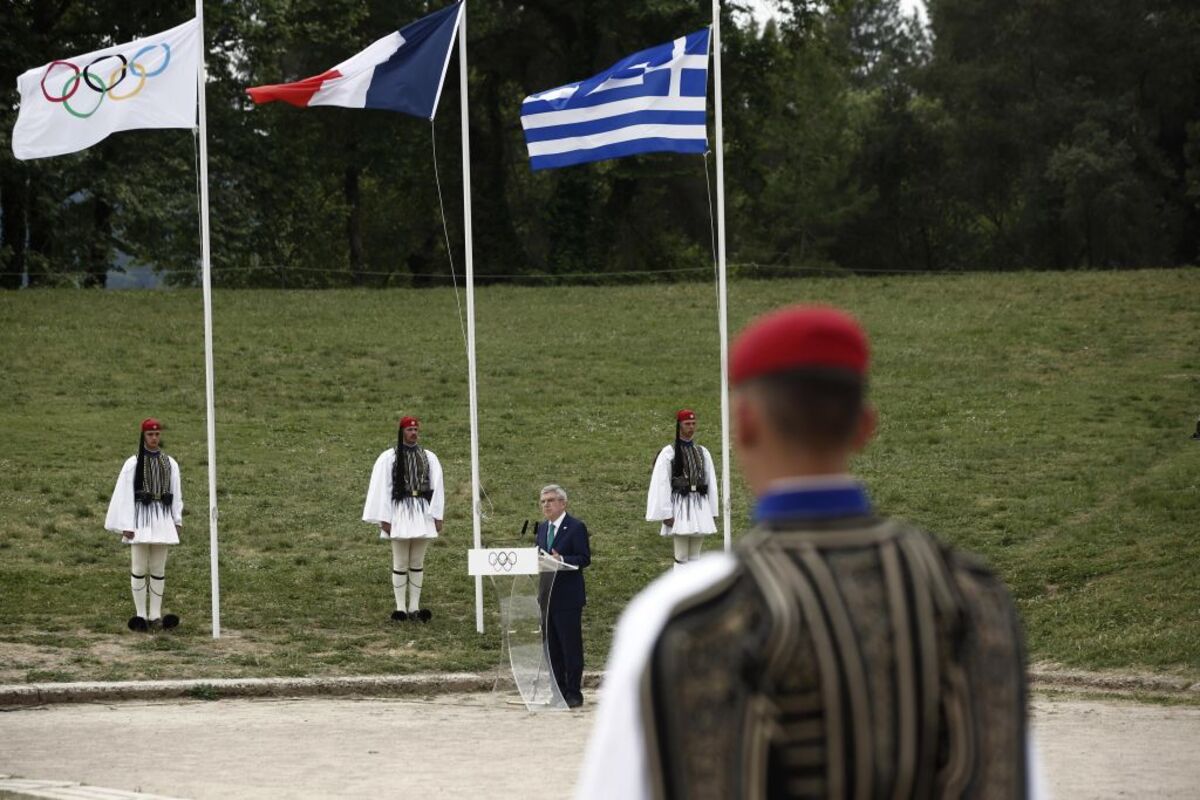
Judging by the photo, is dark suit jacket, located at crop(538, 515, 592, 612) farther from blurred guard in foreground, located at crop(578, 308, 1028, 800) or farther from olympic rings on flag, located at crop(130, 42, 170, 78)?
blurred guard in foreground, located at crop(578, 308, 1028, 800)

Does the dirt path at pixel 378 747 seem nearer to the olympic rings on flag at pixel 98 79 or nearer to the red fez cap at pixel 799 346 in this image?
the olympic rings on flag at pixel 98 79

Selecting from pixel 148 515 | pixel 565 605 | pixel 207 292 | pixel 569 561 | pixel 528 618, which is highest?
pixel 207 292

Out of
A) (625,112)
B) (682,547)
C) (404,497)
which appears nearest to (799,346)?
(625,112)

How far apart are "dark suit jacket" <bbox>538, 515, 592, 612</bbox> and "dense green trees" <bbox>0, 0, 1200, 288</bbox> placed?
26.6 m

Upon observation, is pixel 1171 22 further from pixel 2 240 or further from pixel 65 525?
pixel 65 525

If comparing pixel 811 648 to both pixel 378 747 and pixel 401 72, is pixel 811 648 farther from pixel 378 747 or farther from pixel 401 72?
pixel 401 72

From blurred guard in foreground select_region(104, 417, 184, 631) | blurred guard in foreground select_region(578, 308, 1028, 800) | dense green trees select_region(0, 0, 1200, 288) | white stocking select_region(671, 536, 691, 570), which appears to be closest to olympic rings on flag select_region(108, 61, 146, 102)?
blurred guard in foreground select_region(104, 417, 184, 631)

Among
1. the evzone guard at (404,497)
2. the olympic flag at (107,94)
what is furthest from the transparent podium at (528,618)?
the olympic flag at (107,94)

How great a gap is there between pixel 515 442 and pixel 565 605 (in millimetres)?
14221

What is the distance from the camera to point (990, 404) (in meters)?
32.4

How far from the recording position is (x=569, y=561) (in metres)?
16.2

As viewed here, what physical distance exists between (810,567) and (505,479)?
25.5m

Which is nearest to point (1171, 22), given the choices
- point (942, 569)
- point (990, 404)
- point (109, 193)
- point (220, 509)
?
point (990, 404)

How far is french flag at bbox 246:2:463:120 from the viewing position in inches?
728
